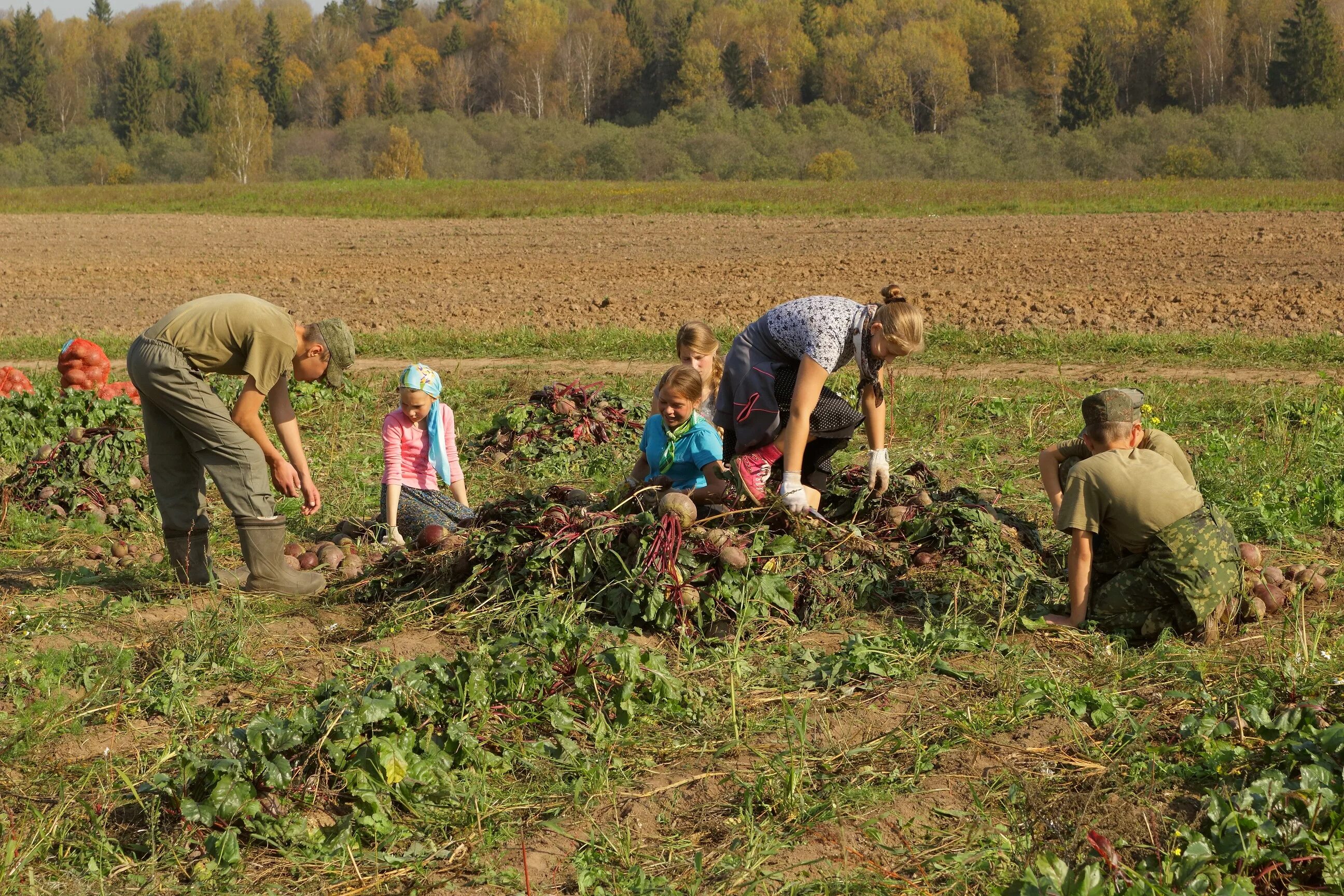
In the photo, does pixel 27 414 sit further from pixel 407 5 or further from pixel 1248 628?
pixel 407 5

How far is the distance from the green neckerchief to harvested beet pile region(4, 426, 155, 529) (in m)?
3.25

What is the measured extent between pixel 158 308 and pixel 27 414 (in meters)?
8.18

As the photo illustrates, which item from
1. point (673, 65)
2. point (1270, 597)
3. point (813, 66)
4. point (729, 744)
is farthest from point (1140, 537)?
point (673, 65)

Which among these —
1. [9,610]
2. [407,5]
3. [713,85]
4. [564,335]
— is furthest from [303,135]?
[9,610]

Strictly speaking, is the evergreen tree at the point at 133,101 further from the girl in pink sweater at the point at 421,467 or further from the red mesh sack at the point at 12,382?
the girl in pink sweater at the point at 421,467

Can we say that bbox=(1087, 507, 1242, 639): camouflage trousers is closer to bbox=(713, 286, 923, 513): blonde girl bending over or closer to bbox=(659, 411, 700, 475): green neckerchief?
bbox=(713, 286, 923, 513): blonde girl bending over

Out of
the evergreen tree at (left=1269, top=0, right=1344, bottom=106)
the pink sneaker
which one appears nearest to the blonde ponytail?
the pink sneaker

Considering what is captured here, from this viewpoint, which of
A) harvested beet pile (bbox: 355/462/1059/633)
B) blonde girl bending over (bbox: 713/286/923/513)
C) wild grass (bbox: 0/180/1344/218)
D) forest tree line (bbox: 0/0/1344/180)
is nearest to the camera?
harvested beet pile (bbox: 355/462/1059/633)

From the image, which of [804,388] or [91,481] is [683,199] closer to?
[91,481]

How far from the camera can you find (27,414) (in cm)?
833

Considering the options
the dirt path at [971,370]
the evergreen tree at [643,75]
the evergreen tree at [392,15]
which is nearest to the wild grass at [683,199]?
the dirt path at [971,370]

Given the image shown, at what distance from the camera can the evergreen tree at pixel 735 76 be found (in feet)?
272

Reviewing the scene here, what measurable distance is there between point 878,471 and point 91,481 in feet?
15.1

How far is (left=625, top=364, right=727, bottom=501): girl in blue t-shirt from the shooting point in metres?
5.14
